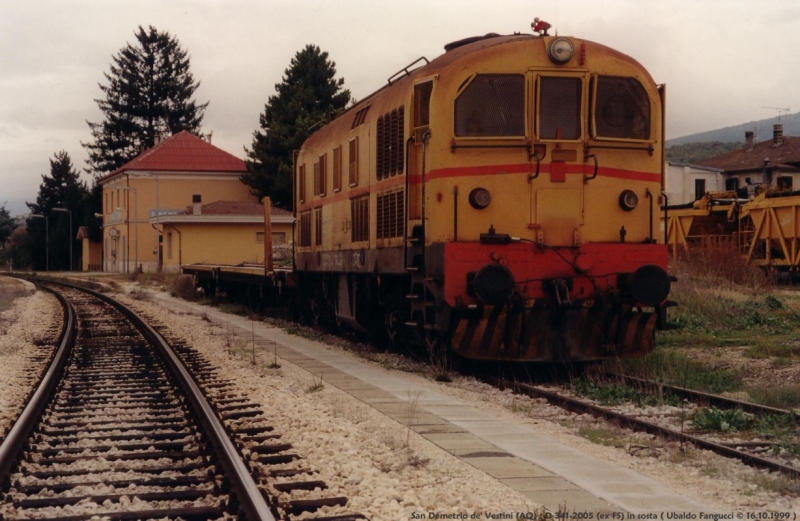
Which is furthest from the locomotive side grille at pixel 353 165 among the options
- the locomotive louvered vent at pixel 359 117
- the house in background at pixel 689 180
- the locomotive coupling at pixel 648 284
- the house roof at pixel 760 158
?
the house in background at pixel 689 180

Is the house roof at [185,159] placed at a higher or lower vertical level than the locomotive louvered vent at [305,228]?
higher

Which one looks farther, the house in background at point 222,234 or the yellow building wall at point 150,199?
the yellow building wall at point 150,199

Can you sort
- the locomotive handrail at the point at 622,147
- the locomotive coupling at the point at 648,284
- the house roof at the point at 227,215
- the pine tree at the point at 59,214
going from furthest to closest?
the pine tree at the point at 59,214 < the house roof at the point at 227,215 < the locomotive handrail at the point at 622,147 < the locomotive coupling at the point at 648,284

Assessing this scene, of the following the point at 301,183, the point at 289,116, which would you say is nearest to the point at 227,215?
the point at 289,116

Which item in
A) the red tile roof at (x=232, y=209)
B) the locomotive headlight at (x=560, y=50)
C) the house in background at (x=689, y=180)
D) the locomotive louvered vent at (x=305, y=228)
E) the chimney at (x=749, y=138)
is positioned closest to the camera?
the locomotive headlight at (x=560, y=50)

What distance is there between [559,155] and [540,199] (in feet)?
1.89

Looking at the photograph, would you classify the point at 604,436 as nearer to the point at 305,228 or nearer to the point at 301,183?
the point at 305,228

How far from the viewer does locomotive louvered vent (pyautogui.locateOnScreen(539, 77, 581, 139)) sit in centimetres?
1138

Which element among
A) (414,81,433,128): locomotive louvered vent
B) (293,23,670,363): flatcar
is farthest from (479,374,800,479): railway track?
(414,81,433,128): locomotive louvered vent

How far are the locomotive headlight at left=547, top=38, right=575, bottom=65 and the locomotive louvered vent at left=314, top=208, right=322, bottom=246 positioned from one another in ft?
23.9

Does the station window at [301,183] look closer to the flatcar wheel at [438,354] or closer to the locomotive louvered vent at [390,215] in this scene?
the locomotive louvered vent at [390,215]

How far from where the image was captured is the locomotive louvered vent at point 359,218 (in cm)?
1426

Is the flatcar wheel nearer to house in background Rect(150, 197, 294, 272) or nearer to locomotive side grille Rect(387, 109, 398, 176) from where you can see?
locomotive side grille Rect(387, 109, 398, 176)

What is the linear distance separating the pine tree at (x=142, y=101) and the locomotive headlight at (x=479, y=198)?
222 feet
